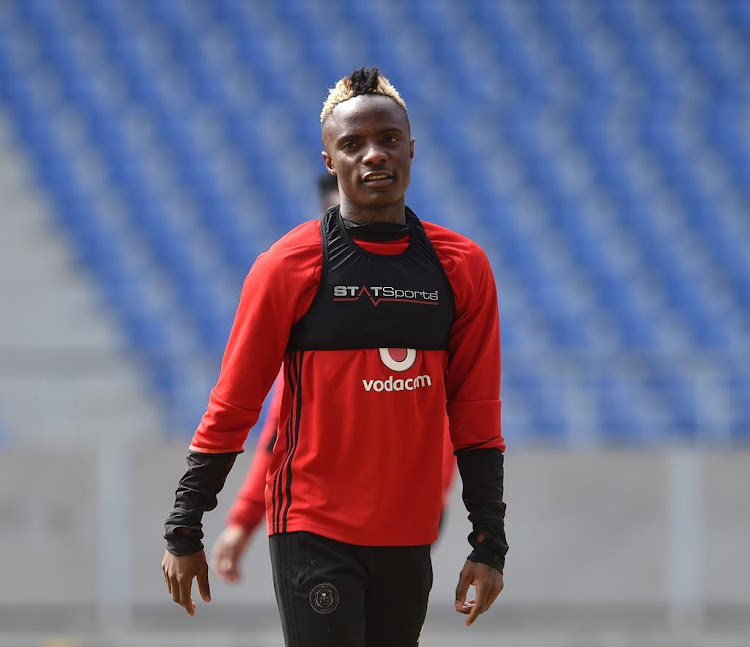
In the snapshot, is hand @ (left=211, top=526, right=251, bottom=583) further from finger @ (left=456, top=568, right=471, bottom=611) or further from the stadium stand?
the stadium stand

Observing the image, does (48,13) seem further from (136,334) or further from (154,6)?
(136,334)

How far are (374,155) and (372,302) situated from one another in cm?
34

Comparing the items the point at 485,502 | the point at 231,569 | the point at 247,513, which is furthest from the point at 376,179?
the point at 231,569

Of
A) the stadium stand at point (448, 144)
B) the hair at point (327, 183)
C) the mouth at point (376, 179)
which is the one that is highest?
the stadium stand at point (448, 144)

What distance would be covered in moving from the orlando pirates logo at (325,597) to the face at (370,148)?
0.88m

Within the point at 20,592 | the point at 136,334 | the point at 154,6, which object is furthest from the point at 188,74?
the point at 20,592

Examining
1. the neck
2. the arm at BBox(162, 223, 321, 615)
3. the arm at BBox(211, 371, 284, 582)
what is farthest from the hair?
the arm at BBox(162, 223, 321, 615)

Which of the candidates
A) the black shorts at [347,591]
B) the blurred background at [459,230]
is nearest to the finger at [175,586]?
the black shorts at [347,591]

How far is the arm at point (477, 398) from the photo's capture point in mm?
2963

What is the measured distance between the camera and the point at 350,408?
2814 mm

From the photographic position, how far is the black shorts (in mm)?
2805

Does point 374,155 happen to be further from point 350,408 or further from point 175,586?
point 175,586

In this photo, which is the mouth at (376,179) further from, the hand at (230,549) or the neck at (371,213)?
the hand at (230,549)

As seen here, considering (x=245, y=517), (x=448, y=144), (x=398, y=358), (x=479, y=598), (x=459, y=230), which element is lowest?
(x=479, y=598)
